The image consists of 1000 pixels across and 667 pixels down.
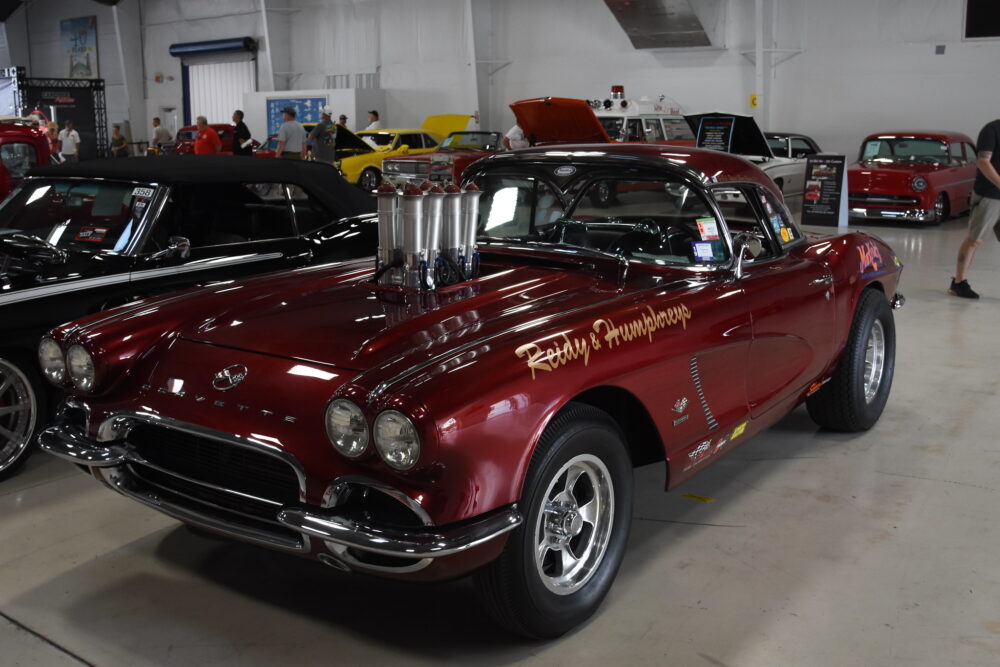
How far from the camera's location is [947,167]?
13.3m

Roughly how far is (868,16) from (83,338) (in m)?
18.6

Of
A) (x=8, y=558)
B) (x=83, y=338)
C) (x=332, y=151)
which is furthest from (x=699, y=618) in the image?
(x=332, y=151)

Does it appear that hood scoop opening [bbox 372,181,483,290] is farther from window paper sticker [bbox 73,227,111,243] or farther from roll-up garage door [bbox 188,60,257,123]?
roll-up garage door [bbox 188,60,257,123]

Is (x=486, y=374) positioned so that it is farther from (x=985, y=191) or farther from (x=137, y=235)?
(x=985, y=191)

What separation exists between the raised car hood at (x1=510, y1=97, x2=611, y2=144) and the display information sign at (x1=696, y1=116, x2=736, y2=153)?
3048 mm

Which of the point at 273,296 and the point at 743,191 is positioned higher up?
the point at 743,191

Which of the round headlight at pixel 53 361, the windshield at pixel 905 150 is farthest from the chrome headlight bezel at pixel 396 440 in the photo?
the windshield at pixel 905 150

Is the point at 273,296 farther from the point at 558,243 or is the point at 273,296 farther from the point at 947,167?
the point at 947,167

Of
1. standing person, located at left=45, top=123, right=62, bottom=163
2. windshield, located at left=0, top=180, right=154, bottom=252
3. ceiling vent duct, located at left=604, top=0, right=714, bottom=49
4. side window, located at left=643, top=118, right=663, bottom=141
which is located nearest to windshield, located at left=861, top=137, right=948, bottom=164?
side window, located at left=643, top=118, right=663, bottom=141

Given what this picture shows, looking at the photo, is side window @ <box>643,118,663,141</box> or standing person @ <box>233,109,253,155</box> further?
standing person @ <box>233,109,253,155</box>

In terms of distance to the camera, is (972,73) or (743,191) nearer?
(743,191)

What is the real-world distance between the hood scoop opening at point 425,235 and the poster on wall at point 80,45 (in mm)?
30987

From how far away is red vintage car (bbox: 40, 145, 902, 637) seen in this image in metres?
2.47

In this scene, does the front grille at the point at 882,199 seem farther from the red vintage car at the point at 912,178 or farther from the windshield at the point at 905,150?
the windshield at the point at 905,150
